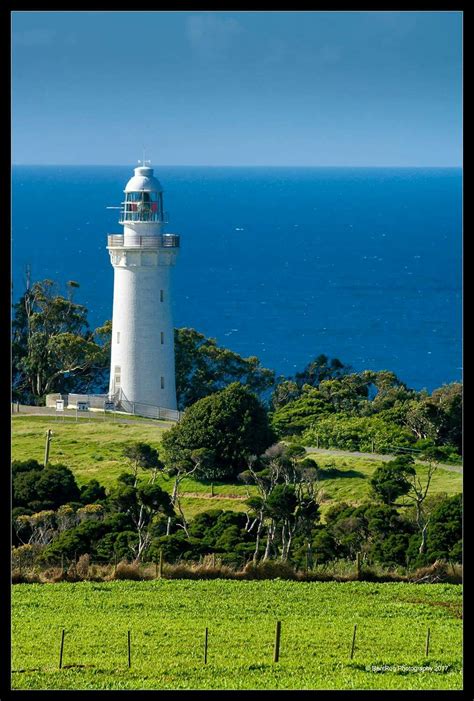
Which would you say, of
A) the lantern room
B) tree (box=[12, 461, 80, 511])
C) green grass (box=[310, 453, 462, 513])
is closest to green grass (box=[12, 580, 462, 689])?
tree (box=[12, 461, 80, 511])

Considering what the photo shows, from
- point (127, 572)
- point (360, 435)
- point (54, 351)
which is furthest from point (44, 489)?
point (54, 351)

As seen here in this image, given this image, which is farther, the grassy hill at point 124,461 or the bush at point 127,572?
the grassy hill at point 124,461

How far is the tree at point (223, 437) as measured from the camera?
30.0m

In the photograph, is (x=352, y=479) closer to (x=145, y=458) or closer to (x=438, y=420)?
(x=145, y=458)

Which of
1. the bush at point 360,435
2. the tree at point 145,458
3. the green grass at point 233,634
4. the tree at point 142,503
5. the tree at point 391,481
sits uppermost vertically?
the bush at point 360,435

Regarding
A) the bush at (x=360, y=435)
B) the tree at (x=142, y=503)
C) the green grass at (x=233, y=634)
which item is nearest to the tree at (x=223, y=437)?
→ the bush at (x=360, y=435)

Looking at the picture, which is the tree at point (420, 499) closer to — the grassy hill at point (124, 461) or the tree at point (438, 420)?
the grassy hill at point (124, 461)

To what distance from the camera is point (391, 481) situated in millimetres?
26828

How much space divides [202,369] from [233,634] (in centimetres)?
2326

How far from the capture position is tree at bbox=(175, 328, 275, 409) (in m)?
39.8

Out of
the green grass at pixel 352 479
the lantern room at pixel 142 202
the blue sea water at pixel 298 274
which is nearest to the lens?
the green grass at pixel 352 479

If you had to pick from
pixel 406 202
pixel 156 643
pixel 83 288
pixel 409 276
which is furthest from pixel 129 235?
pixel 406 202
